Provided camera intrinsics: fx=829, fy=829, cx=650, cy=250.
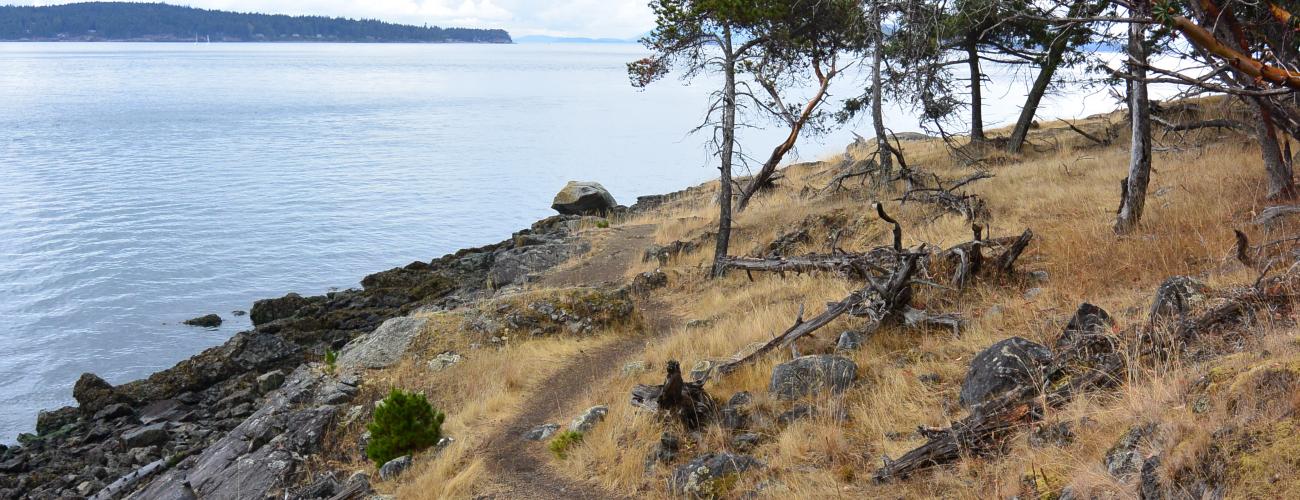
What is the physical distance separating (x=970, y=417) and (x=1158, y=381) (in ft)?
4.50

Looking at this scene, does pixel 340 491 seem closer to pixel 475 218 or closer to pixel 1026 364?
pixel 1026 364

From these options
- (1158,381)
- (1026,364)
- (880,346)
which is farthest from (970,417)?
(880,346)

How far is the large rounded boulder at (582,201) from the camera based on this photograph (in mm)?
34531

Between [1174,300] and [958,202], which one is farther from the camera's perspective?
[958,202]

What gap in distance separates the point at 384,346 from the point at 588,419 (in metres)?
6.07

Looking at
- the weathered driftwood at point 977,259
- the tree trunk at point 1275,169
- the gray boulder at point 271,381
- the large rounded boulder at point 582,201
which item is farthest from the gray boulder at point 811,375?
the large rounded boulder at point 582,201

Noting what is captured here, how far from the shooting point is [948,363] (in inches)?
306

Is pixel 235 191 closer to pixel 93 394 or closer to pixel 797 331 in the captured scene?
pixel 93 394

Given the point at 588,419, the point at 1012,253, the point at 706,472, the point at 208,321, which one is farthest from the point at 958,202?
the point at 208,321

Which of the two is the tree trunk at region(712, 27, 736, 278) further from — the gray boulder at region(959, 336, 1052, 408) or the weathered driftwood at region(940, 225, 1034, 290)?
the gray boulder at region(959, 336, 1052, 408)

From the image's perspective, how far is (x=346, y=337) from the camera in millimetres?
19891

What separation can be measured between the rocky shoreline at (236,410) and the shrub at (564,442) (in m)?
2.21

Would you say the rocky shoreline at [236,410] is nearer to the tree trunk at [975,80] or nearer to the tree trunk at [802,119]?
the tree trunk at [802,119]

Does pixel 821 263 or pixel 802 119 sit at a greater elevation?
pixel 802 119
